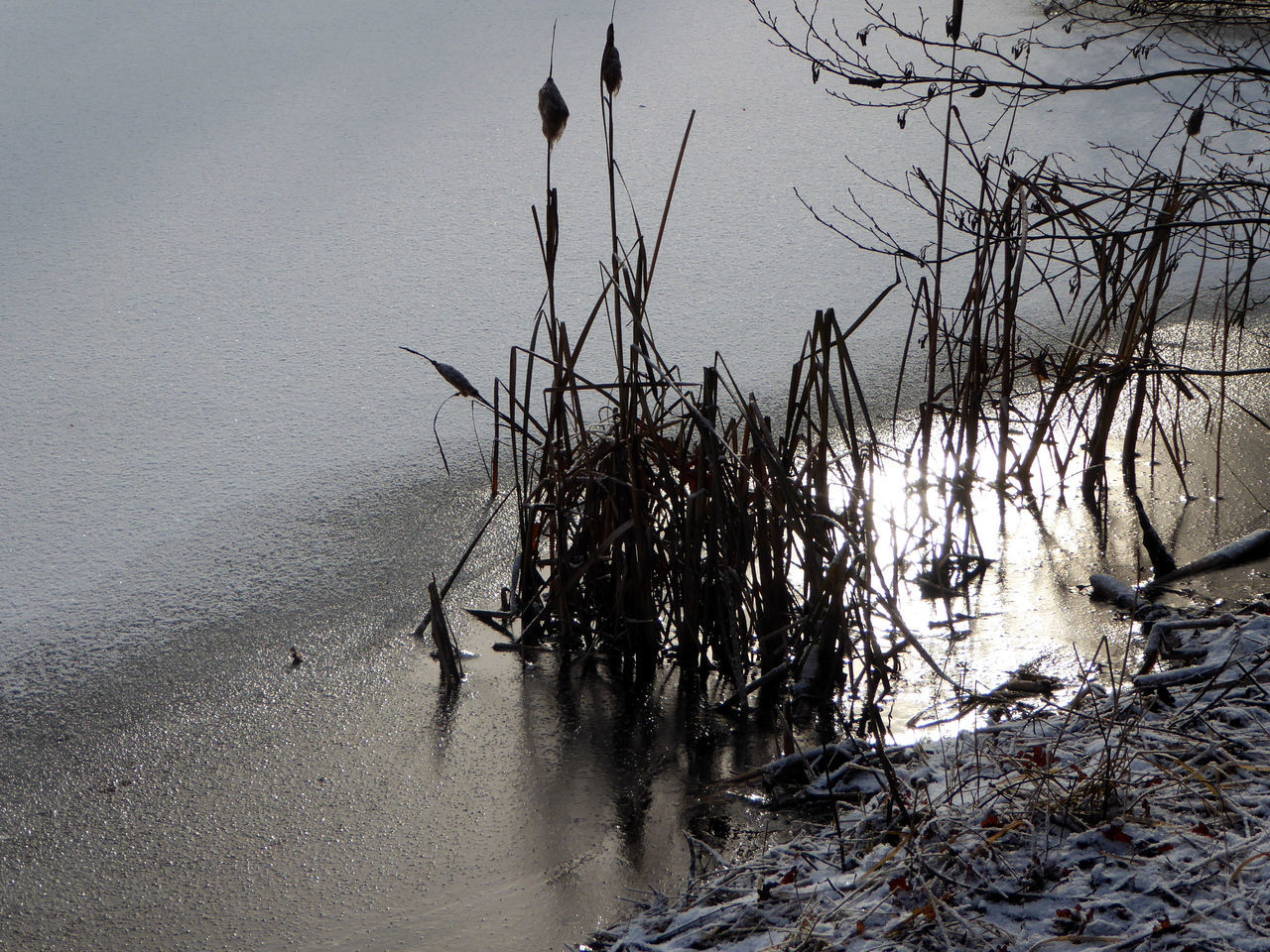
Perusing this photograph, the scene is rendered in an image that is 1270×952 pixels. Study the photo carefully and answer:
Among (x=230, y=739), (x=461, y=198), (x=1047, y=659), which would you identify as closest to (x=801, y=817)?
(x=1047, y=659)

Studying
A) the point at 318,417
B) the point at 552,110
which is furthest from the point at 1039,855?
the point at 318,417

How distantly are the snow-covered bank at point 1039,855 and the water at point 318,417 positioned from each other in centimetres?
15

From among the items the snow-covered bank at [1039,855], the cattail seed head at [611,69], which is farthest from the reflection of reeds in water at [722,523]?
the snow-covered bank at [1039,855]

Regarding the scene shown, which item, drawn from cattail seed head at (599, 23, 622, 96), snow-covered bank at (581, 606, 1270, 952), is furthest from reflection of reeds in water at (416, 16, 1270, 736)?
snow-covered bank at (581, 606, 1270, 952)

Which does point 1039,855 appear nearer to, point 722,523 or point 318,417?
point 722,523

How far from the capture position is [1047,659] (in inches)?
58.0

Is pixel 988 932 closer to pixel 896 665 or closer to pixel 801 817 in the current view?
pixel 801 817

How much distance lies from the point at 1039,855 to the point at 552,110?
864 mm

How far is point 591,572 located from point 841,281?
1434 millimetres

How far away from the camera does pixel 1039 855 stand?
0.98m

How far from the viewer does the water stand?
→ 119cm

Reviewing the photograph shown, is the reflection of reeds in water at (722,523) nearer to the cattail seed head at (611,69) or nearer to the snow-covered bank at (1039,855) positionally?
the cattail seed head at (611,69)

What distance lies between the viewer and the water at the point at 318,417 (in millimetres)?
1189

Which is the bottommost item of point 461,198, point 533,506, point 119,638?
point 119,638
